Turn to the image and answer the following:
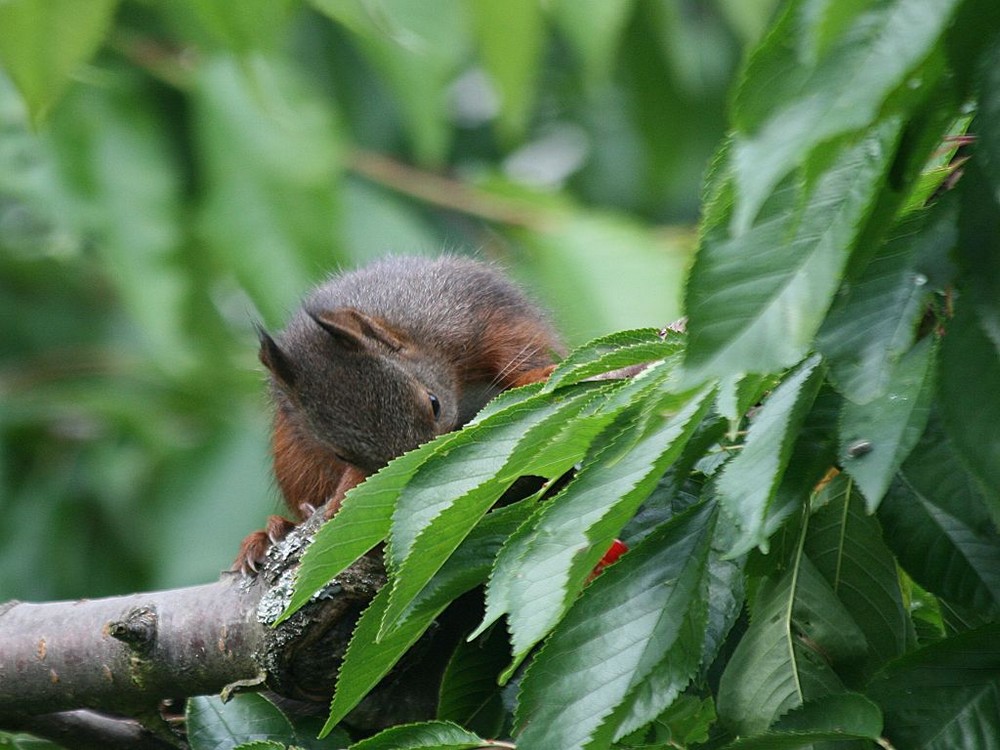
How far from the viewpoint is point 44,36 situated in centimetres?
239

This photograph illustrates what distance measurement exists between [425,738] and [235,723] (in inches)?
18.1

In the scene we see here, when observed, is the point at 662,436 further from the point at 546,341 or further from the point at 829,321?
the point at 546,341

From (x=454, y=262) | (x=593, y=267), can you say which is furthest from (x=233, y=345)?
(x=454, y=262)

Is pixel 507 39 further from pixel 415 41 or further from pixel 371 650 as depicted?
pixel 371 650

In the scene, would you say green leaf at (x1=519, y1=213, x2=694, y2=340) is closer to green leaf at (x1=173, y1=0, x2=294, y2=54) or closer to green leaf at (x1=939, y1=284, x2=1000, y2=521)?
green leaf at (x1=173, y1=0, x2=294, y2=54)

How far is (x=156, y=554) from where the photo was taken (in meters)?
5.08

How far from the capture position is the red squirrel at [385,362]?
276 centimetres

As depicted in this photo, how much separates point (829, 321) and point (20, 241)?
5.94m

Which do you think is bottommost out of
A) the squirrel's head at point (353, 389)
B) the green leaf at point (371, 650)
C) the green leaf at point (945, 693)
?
the green leaf at point (945, 693)

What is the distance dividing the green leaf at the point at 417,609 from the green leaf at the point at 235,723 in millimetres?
343

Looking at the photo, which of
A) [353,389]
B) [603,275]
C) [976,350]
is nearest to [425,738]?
[976,350]

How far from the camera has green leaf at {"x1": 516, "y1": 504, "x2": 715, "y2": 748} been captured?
118 cm

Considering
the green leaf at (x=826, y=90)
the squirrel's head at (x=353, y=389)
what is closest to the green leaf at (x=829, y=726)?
the green leaf at (x=826, y=90)

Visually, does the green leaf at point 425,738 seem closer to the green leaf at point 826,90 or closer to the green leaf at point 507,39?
the green leaf at point 826,90
